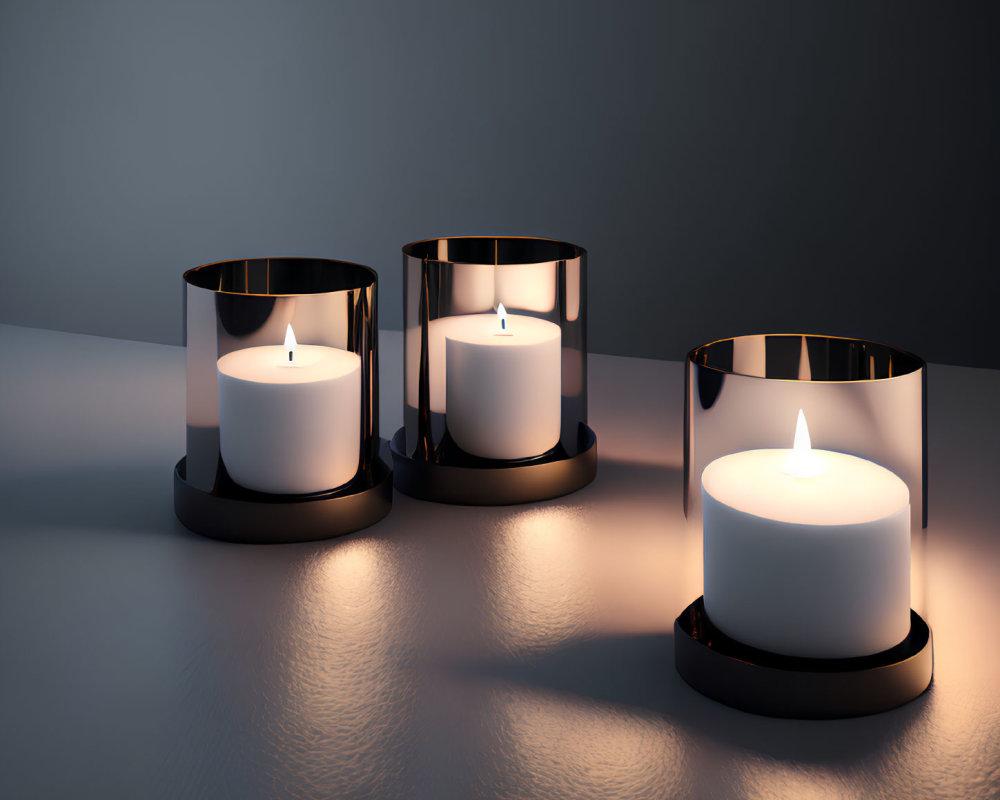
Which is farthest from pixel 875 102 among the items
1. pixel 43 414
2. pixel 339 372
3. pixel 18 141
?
pixel 18 141

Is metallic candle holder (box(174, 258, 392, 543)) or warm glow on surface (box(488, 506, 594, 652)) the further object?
metallic candle holder (box(174, 258, 392, 543))

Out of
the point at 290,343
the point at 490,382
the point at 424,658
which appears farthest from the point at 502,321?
the point at 424,658

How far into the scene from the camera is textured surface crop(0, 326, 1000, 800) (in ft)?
1.53

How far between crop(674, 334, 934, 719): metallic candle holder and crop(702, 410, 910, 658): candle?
10mm

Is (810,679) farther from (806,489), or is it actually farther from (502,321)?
(502,321)

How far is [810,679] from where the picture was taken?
0.49 m

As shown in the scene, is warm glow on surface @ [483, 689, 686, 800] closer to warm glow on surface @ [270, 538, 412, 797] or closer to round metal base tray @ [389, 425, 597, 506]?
warm glow on surface @ [270, 538, 412, 797]

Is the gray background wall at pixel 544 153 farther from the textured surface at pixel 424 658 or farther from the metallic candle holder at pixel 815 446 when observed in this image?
the metallic candle holder at pixel 815 446

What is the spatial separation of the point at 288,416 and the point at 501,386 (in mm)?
170

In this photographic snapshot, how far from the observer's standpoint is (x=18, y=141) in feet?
5.38

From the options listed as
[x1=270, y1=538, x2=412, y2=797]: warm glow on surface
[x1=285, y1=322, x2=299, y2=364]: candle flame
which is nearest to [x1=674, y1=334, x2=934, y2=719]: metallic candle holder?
[x1=270, y1=538, x2=412, y2=797]: warm glow on surface

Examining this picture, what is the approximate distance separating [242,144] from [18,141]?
37 centimetres

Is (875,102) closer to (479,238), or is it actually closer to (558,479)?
(479,238)

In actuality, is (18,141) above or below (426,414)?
above
